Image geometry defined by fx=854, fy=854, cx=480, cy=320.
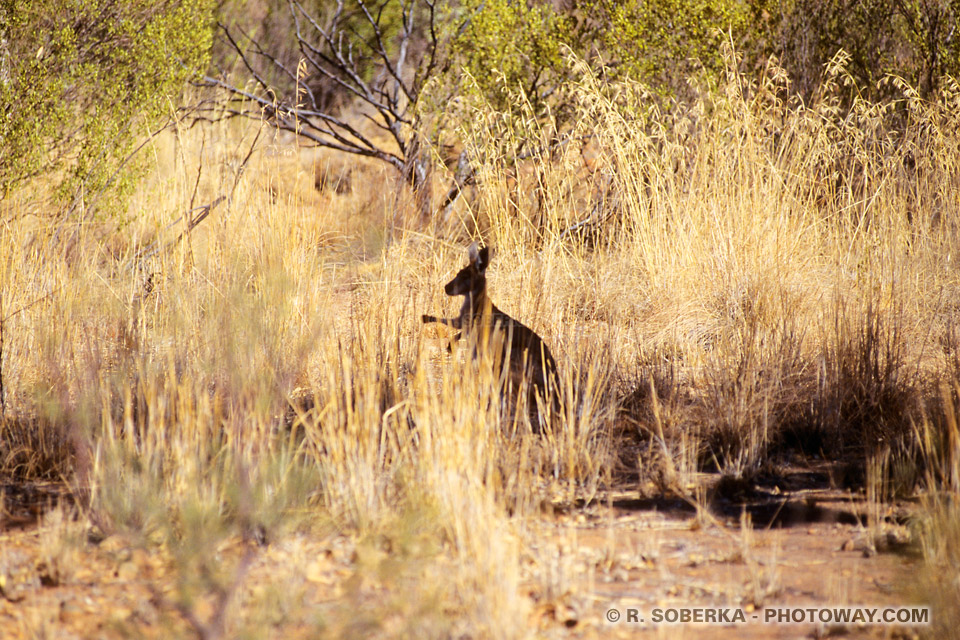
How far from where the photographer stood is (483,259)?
12.8ft

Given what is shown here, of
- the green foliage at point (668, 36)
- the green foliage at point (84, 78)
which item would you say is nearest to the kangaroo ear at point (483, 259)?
the green foliage at point (84, 78)

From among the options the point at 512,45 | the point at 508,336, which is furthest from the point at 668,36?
the point at 508,336

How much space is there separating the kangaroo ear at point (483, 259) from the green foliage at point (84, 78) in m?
2.40

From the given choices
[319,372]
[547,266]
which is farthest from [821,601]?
[547,266]

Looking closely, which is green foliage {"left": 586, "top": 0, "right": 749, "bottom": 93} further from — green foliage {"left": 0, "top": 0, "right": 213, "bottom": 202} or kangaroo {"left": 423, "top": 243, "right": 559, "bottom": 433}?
kangaroo {"left": 423, "top": 243, "right": 559, "bottom": 433}

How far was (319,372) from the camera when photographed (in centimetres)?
425

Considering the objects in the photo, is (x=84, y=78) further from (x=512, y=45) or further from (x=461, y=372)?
(x=461, y=372)

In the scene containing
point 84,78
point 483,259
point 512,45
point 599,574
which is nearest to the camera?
point 599,574

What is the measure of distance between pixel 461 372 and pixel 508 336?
0.31 metres

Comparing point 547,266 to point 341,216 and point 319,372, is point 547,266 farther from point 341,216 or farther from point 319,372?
point 341,216

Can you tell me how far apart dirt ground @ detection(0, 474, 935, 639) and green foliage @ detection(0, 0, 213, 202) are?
3164 millimetres

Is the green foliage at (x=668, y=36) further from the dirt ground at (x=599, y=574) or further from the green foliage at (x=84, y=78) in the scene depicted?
the dirt ground at (x=599, y=574)

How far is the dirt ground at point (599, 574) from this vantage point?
2184mm

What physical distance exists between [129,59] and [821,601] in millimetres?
5594
